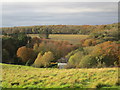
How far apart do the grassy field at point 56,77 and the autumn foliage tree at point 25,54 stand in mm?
293

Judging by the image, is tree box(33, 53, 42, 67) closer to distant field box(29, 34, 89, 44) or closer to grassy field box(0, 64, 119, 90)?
grassy field box(0, 64, 119, 90)

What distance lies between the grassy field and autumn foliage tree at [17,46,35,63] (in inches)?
11.6

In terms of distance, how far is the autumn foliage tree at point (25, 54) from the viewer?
6621mm

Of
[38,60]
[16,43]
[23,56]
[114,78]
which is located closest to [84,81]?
[114,78]

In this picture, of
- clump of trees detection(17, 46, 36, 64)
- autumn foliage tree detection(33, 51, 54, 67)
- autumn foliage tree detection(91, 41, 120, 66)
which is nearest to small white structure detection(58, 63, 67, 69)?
autumn foliage tree detection(33, 51, 54, 67)

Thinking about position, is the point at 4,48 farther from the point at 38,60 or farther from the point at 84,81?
the point at 84,81

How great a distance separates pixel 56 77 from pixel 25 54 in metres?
1.24

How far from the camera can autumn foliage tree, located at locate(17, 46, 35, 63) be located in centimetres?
662

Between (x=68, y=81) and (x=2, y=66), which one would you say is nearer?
(x=68, y=81)

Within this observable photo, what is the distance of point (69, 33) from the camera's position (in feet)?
23.6

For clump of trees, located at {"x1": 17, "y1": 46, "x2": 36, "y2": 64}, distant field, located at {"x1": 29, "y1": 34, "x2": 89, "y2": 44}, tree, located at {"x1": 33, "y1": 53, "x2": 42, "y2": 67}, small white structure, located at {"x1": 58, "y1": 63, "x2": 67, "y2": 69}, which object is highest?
distant field, located at {"x1": 29, "y1": 34, "x2": 89, "y2": 44}

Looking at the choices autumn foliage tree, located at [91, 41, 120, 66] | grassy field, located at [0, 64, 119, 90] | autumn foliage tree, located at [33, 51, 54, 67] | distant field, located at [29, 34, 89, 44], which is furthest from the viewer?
distant field, located at [29, 34, 89, 44]

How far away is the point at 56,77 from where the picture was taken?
642cm

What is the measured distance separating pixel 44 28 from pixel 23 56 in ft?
4.07
